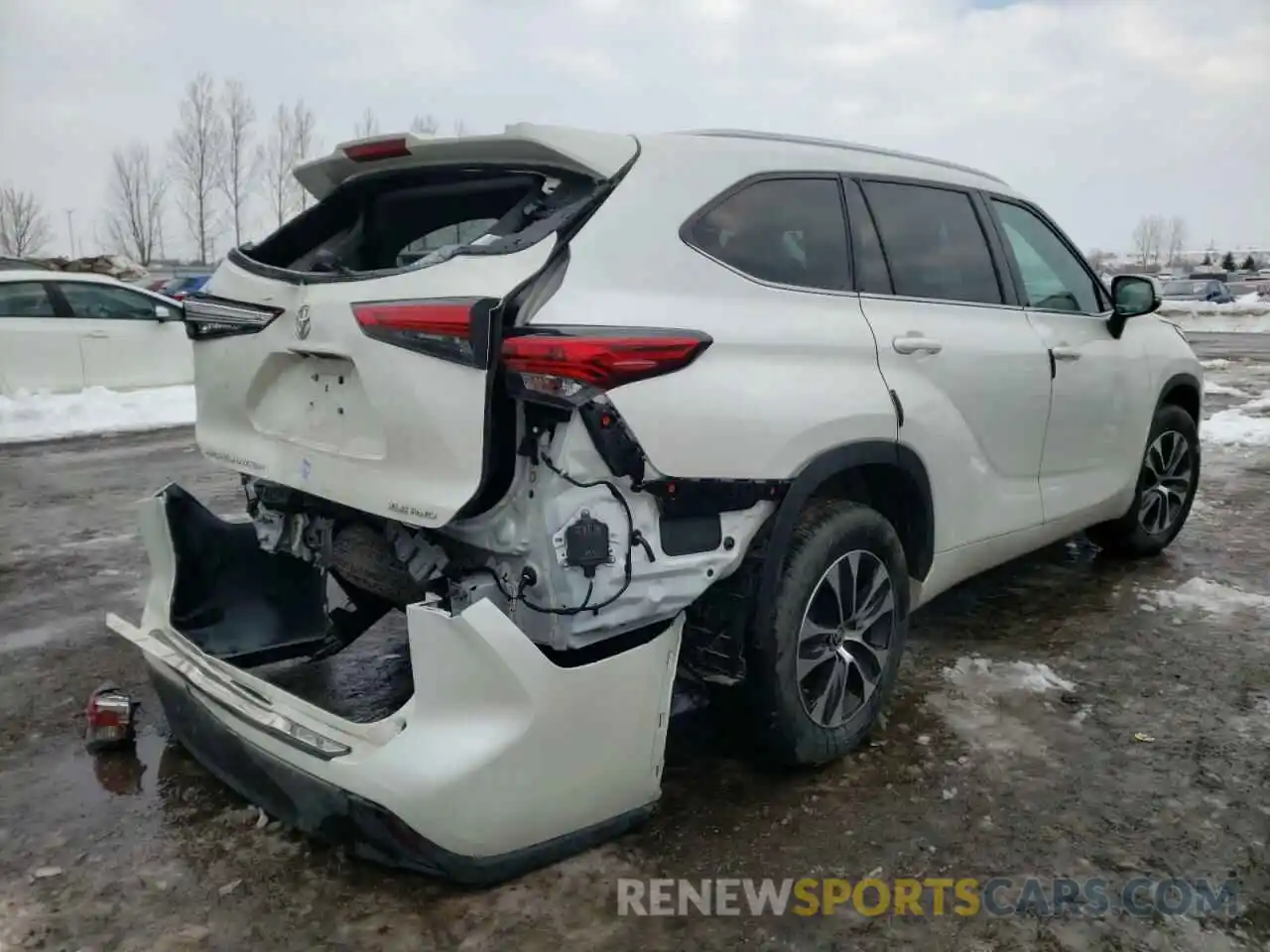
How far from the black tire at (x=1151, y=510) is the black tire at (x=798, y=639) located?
2553 millimetres

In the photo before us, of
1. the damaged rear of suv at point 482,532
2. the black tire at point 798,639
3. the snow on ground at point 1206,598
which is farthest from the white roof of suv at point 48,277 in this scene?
the snow on ground at point 1206,598

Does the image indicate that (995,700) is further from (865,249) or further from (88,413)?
(88,413)

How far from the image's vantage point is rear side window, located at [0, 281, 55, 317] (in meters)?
11.9

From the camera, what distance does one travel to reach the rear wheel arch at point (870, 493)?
3016 mm

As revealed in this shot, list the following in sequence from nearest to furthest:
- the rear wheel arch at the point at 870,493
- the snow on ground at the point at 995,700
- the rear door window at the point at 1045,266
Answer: the rear wheel arch at the point at 870,493 < the snow on ground at the point at 995,700 < the rear door window at the point at 1045,266

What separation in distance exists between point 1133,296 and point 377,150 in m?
3.52

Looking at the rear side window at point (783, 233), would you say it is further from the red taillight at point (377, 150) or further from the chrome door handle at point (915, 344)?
the red taillight at point (377, 150)

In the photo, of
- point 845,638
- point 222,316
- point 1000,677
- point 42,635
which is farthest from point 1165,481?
point 42,635

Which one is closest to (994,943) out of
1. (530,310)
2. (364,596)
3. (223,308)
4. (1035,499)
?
(530,310)

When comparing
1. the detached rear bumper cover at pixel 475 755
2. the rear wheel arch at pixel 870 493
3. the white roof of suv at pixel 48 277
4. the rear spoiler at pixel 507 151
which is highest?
the rear spoiler at pixel 507 151

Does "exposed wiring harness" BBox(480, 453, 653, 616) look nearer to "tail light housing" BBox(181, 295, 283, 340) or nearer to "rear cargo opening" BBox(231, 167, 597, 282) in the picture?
"rear cargo opening" BBox(231, 167, 597, 282)

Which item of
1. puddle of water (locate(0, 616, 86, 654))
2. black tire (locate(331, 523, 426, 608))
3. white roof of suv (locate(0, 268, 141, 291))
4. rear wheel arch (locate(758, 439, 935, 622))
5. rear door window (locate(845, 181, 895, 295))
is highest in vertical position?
rear door window (locate(845, 181, 895, 295))

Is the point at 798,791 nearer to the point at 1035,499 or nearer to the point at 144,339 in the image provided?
the point at 1035,499

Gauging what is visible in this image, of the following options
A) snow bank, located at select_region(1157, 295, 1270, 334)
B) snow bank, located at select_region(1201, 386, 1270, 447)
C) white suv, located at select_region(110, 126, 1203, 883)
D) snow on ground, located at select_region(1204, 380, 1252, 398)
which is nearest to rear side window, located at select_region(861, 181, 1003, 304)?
white suv, located at select_region(110, 126, 1203, 883)
